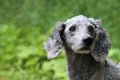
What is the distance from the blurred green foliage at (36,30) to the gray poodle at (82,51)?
2392 mm

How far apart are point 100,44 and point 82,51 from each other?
1.08 feet

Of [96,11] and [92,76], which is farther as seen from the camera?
[96,11]

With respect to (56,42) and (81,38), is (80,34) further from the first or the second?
(56,42)

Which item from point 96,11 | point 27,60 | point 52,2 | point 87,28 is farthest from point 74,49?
point 52,2

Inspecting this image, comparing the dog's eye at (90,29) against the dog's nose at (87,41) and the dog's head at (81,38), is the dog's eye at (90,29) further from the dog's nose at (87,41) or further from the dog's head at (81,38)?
the dog's nose at (87,41)

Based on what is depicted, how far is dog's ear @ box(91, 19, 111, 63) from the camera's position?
7625 millimetres

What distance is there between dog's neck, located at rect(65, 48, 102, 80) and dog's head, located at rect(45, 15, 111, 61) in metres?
0.13

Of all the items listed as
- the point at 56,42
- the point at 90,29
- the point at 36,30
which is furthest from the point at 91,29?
the point at 36,30

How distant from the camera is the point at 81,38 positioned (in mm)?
7348

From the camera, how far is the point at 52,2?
14844 millimetres

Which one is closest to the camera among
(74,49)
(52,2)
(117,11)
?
(74,49)

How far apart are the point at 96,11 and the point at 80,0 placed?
1.77 feet

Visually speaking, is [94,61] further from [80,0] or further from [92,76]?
[80,0]

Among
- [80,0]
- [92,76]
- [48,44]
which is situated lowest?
[92,76]
